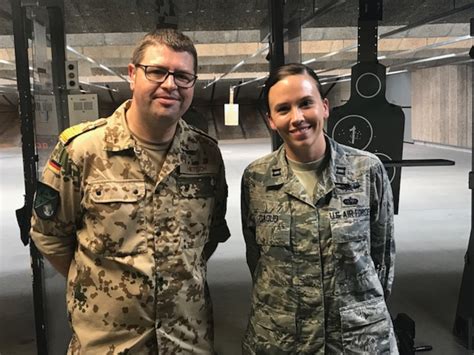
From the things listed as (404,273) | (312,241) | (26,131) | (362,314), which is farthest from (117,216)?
(404,273)

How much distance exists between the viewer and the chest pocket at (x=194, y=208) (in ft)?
4.56

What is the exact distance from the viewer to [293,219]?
1407 mm

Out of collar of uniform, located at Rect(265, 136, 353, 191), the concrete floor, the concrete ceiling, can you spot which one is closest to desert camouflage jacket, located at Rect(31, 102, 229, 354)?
collar of uniform, located at Rect(265, 136, 353, 191)

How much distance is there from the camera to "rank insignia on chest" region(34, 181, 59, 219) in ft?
4.49

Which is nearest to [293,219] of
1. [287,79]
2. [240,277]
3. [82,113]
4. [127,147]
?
[287,79]

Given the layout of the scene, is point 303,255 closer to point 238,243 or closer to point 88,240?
point 88,240

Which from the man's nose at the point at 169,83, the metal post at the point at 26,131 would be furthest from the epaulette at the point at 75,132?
the metal post at the point at 26,131

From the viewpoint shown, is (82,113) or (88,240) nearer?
(88,240)

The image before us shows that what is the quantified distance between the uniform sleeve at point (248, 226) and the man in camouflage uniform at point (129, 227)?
19 cm

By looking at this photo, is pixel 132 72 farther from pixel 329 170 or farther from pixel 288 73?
pixel 329 170

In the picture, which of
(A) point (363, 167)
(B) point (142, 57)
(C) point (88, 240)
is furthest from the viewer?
(A) point (363, 167)

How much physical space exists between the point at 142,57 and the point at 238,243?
400cm

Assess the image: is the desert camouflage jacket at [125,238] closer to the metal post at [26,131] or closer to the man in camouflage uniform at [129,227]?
the man in camouflage uniform at [129,227]

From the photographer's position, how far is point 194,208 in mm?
1414
